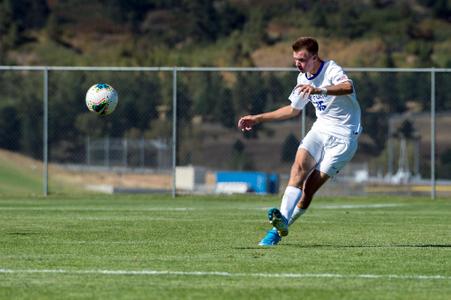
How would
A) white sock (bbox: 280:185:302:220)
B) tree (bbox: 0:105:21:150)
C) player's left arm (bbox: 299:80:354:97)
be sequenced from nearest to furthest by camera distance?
player's left arm (bbox: 299:80:354:97)
white sock (bbox: 280:185:302:220)
tree (bbox: 0:105:21:150)

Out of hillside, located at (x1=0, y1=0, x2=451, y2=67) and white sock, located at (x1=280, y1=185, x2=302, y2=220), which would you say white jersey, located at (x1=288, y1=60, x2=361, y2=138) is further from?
hillside, located at (x1=0, y1=0, x2=451, y2=67)

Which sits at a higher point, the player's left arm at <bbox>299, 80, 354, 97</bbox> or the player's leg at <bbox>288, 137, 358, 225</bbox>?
the player's left arm at <bbox>299, 80, 354, 97</bbox>

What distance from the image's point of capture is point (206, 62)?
8556 cm

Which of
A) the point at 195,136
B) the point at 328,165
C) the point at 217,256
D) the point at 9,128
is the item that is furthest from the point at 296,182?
the point at 9,128

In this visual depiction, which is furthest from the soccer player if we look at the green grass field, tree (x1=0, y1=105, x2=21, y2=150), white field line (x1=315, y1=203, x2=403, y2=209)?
tree (x1=0, y1=105, x2=21, y2=150)

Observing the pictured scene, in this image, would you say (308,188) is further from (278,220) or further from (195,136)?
(195,136)

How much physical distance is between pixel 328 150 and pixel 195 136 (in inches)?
1397

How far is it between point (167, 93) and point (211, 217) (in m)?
31.2

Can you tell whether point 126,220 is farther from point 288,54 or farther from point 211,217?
point 288,54

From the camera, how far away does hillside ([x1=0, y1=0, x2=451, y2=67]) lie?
276 feet

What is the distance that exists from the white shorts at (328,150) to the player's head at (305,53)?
0.74m

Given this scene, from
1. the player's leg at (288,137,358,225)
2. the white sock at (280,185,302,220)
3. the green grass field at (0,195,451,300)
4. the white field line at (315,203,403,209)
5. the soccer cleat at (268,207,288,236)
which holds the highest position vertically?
the player's leg at (288,137,358,225)

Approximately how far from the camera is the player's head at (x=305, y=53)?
494 inches

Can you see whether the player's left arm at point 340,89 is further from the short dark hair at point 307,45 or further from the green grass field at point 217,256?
the green grass field at point 217,256
